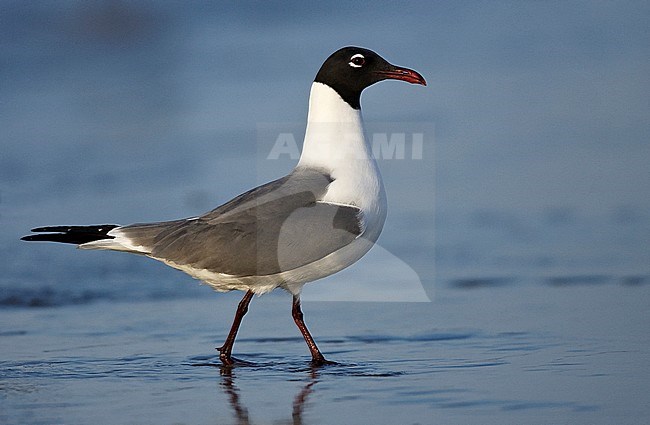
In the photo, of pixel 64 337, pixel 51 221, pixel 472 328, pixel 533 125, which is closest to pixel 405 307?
pixel 472 328

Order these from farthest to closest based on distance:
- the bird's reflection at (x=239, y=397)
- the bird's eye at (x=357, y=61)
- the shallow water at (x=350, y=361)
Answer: the bird's eye at (x=357, y=61) < the shallow water at (x=350, y=361) < the bird's reflection at (x=239, y=397)

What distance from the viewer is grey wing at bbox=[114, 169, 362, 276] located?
580cm

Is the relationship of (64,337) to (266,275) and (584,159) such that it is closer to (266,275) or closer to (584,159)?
(266,275)

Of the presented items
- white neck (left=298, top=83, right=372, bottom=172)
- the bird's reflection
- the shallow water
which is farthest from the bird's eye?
the bird's reflection

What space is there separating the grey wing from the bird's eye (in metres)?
0.66

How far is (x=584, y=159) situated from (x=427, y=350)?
433 cm

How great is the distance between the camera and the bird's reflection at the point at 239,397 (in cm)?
461

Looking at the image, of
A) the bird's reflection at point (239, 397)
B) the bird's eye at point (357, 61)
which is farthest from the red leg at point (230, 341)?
the bird's eye at point (357, 61)

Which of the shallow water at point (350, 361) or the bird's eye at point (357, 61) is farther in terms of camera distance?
the bird's eye at point (357, 61)

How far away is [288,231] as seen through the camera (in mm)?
5828

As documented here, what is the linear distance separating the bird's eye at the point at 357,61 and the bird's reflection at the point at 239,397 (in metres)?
1.58

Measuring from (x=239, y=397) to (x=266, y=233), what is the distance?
1.07 metres

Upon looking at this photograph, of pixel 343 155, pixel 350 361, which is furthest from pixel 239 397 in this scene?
pixel 343 155

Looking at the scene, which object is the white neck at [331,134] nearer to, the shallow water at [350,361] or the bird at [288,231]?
the bird at [288,231]
